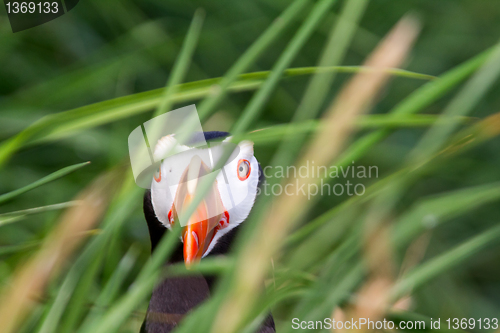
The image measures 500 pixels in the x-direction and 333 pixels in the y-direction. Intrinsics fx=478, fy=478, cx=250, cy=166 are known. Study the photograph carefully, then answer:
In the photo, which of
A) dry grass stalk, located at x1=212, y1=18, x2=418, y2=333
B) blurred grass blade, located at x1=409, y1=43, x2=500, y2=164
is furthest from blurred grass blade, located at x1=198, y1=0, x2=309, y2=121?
blurred grass blade, located at x1=409, y1=43, x2=500, y2=164

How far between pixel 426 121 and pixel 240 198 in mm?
355

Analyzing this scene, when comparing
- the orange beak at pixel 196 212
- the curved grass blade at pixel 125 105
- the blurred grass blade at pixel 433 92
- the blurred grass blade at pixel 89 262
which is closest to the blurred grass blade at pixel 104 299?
the blurred grass blade at pixel 89 262

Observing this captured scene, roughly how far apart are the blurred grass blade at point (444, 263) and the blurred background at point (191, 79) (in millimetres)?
793

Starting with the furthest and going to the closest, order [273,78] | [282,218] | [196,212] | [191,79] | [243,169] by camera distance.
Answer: [191,79]
[243,169]
[196,212]
[273,78]
[282,218]

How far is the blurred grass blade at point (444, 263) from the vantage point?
0.59m

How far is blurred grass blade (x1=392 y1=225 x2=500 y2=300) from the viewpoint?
0.59 metres

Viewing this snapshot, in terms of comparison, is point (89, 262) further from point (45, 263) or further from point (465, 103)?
point (465, 103)

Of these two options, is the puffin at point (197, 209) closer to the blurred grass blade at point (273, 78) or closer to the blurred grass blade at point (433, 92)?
the blurred grass blade at point (273, 78)

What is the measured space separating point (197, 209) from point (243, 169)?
16 cm

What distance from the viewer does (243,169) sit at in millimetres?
881

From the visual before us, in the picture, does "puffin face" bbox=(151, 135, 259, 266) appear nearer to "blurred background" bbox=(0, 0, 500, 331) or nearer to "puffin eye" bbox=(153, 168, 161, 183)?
"puffin eye" bbox=(153, 168, 161, 183)

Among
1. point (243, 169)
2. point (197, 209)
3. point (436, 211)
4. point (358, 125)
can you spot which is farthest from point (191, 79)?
point (436, 211)

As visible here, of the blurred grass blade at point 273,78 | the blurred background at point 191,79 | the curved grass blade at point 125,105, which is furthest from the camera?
the blurred background at point 191,79

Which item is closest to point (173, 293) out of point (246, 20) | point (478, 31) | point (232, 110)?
→ point (232, 110)
